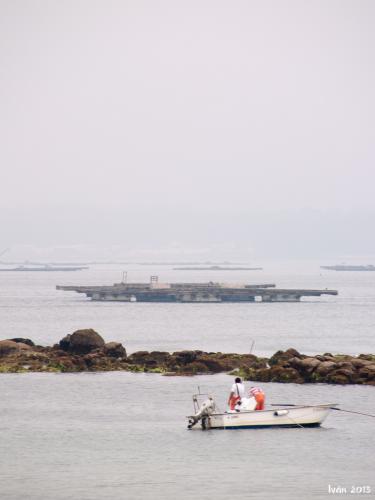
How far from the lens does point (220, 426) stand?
5388cm

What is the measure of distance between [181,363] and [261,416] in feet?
90.0

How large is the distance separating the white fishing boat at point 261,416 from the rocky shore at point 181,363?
15952mm

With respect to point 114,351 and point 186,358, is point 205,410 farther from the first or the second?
point 114,351

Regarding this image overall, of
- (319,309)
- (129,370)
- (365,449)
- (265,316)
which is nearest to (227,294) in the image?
(319,309)

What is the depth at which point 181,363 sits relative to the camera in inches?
3172

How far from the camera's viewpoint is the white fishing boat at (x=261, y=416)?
5334 centimetres

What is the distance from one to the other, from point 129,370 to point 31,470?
33299 millimetres

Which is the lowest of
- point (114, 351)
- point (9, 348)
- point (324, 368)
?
point (324, 368)

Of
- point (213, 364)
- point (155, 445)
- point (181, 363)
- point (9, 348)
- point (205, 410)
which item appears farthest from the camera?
point (9, 348)

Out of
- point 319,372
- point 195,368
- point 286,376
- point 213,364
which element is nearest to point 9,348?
point 195,368

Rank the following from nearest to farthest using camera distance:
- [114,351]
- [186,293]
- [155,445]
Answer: [155,445], [114,351], [186,293]

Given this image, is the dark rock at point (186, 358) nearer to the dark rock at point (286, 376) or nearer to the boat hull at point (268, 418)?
the dark rock at point (286, 376)

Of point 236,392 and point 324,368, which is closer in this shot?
point 236,392

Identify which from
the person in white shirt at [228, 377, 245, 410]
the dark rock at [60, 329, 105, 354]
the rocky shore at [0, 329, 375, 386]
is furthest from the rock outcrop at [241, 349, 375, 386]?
the person in white shirt at [228, 377, 245, 410]
